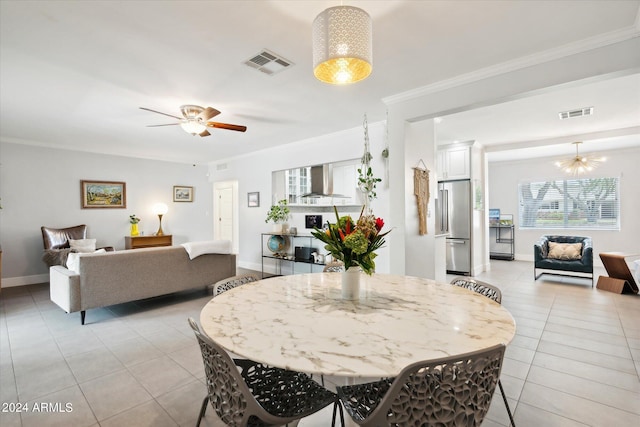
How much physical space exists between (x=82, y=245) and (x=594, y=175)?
34.4ft

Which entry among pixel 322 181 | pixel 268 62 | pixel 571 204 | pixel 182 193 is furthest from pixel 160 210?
pixel 571 204

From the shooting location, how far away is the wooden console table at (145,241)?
6.22 metres

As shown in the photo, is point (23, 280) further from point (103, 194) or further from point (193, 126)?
point (193, 126)

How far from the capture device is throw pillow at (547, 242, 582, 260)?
16.4 ft

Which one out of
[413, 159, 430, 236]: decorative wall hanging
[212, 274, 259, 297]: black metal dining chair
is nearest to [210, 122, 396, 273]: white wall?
[413, 159, 430, 236]: decorative wall hanging

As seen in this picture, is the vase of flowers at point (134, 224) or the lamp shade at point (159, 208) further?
the lamp shade at point (159, 208)

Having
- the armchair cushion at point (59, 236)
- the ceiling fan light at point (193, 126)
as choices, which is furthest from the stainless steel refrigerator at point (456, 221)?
the armchair cushion at point (59, 236)

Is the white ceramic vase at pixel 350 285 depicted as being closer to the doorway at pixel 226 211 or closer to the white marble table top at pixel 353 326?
the white marble table top at pixel 353 326

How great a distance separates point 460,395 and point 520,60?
2.83 m

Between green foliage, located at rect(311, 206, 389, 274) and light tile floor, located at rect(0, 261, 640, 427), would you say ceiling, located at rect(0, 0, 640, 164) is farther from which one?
light tile floor, located at rect(0, 261, 640, 427)

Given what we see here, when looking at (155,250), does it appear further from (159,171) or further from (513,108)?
(513,108)

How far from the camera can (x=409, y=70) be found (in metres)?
2.77

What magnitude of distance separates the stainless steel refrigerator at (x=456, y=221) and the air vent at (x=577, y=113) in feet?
5.75

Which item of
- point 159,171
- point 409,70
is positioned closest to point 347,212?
point 409,70
